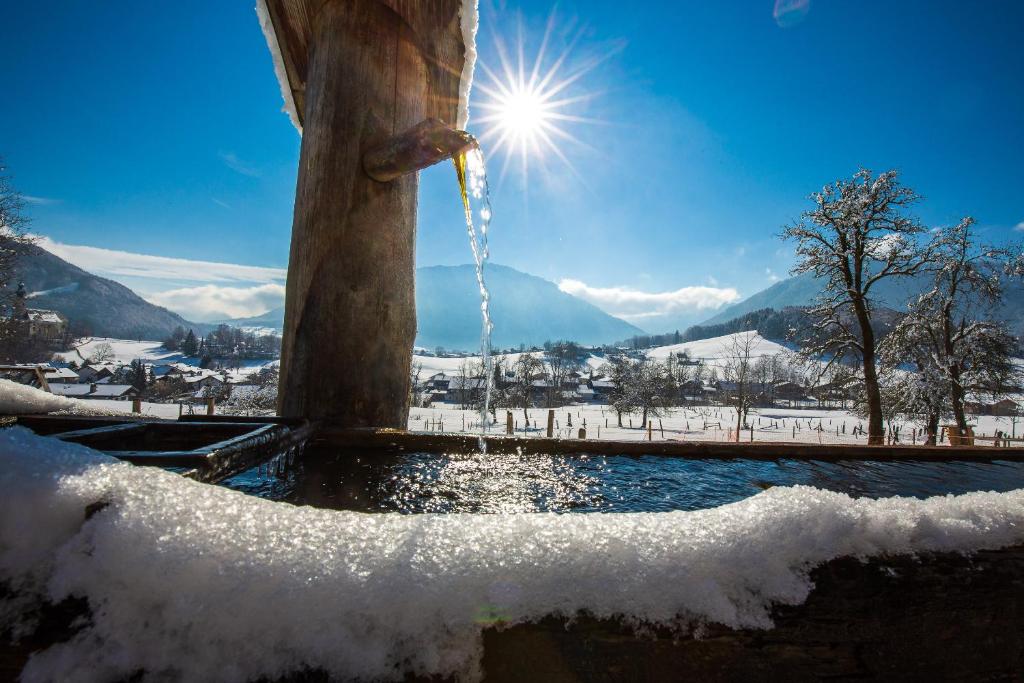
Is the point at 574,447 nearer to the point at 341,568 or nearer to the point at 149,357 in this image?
the point at 341,568

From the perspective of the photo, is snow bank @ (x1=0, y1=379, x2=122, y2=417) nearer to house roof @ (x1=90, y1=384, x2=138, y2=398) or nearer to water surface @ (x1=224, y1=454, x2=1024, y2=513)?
water surface @ (x1=224, y1=454, x2=1024, y2=513)

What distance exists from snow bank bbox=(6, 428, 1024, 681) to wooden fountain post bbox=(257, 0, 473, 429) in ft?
4.85

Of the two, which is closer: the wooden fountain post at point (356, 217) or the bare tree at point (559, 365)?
the wooden fountain post at point (356, 217)

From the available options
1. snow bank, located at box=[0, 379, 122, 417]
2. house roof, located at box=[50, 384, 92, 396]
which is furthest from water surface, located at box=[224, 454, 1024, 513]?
house roof, located at box=[50, 384, 92, 396]

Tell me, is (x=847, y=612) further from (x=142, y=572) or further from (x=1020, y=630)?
(x=142, y=572)

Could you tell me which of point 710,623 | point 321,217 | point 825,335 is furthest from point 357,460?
point 825,335

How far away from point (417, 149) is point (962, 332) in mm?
22607

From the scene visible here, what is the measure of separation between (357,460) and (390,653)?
5.17 feet

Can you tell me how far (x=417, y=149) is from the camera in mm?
2229

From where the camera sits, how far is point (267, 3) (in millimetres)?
2775

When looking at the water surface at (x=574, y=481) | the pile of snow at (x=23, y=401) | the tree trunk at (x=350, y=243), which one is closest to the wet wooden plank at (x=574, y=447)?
the water surface at (x=574, y=481)

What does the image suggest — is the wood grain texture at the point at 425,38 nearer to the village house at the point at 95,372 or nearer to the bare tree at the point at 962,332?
the bare tree at the point at 962,332

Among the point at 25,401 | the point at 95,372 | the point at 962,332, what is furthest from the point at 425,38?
the point at 95,372

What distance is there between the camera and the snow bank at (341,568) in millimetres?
561
